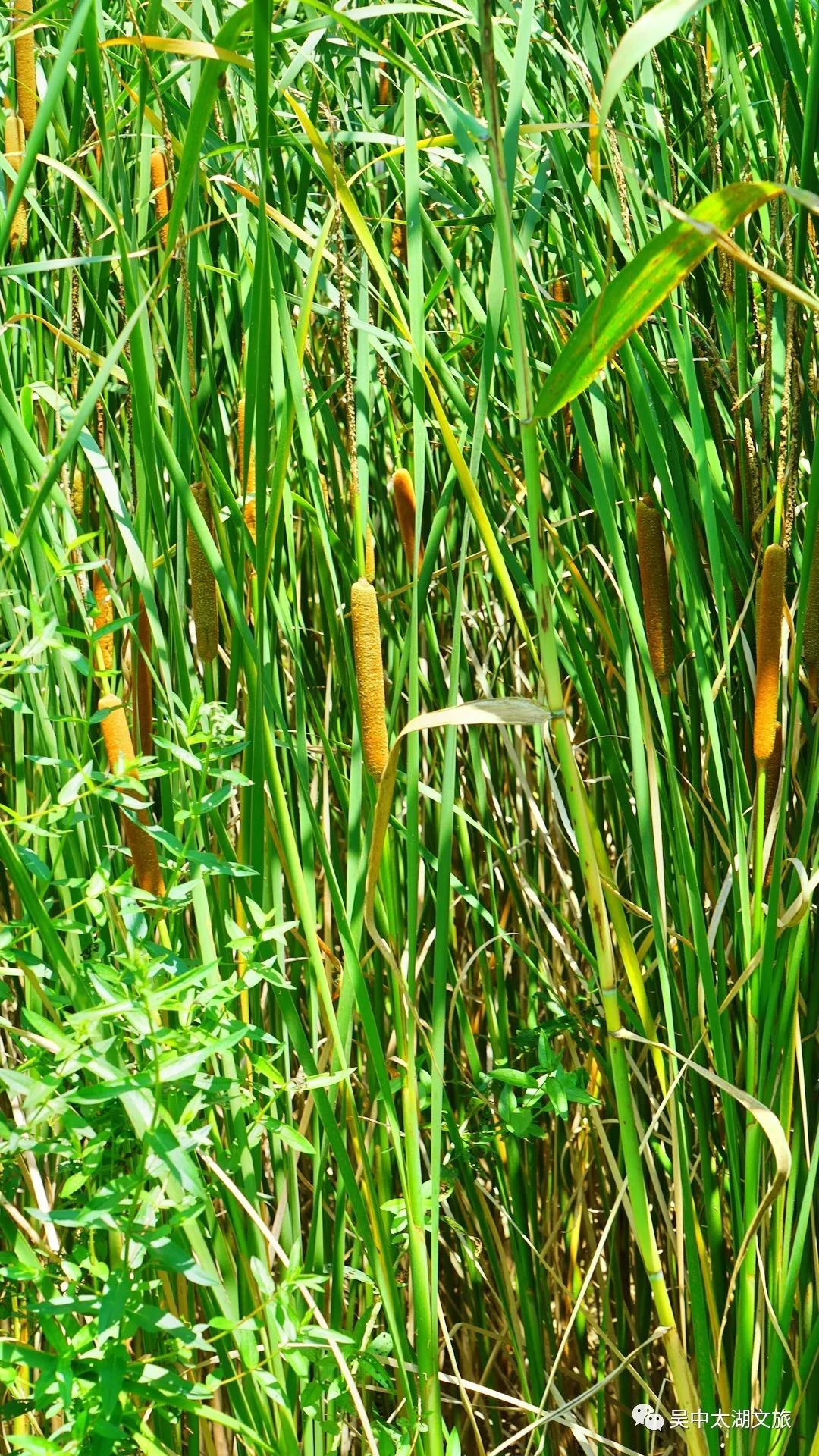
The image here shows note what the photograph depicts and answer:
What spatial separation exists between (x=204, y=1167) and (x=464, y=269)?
1030 millimetres

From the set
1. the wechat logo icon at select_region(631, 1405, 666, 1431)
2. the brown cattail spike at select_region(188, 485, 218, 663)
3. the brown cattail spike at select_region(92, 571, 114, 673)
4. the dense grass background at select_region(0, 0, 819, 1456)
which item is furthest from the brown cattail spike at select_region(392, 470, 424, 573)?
the wechat logo icon at select_region(631, 1405, 666, 1431)

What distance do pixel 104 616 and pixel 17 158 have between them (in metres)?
0.45

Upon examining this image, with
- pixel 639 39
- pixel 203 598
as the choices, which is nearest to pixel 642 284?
pixel 639 39

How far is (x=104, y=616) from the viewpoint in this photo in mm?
1018

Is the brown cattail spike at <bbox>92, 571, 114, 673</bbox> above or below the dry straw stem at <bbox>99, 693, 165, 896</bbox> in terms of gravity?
above

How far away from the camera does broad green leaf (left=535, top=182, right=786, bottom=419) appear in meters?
0.66

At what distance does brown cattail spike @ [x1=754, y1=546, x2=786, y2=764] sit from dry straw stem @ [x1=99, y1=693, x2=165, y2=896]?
0.46 metres

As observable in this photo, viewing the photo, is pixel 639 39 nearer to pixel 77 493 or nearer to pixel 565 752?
pixel 565 752

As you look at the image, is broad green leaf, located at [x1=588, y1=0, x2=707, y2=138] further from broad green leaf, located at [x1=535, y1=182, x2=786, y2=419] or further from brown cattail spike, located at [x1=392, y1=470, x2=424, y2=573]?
brown cattail spike, located at [x1=392, y1=470, x2=424, y2=573]

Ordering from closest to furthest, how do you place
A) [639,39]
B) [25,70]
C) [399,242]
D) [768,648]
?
[639,39] → [768,648] → [25,70] → [399,242]

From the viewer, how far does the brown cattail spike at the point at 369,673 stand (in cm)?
86

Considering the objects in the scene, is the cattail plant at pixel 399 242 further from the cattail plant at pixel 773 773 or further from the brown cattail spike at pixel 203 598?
the cattail plant at pixel 773 773

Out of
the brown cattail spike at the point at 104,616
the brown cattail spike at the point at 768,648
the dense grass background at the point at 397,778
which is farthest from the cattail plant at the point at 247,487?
the brown cattail spike at the point at 768,648

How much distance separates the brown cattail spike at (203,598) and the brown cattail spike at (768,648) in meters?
0.40
